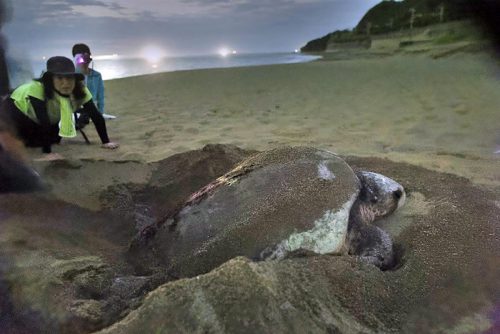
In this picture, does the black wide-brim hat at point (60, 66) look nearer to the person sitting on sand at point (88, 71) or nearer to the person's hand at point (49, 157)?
the person's hand at point (49, 157)

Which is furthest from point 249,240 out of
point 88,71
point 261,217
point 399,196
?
point 88,71

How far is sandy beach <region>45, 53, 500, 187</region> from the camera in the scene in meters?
3.24

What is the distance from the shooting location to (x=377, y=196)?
1890 millimetres

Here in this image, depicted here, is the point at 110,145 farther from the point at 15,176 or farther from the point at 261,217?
the point at 261,217

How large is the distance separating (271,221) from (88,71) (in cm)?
374

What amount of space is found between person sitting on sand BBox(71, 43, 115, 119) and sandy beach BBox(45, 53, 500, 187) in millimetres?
380

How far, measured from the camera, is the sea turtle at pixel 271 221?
150 cm

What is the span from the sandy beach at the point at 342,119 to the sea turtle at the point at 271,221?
1.06 m

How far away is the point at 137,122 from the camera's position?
4945mm

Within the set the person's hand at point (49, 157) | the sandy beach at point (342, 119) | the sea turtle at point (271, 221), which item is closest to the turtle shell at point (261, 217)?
the sea turtle at point (271, 221)

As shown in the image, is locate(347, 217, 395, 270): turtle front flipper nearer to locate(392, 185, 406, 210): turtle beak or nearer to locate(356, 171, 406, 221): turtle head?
locate(356, 171, 406, 221): turtle head

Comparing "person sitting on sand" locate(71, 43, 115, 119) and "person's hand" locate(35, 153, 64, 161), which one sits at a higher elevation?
"person sitting on sand" locate(71, 43, 115, 119)

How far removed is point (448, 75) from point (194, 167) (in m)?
6.25

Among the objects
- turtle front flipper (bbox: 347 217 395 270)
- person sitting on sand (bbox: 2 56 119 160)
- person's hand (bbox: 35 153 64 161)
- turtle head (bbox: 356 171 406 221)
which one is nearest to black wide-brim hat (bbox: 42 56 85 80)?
person sitting on sand (bbox: 2 56 119 160)
